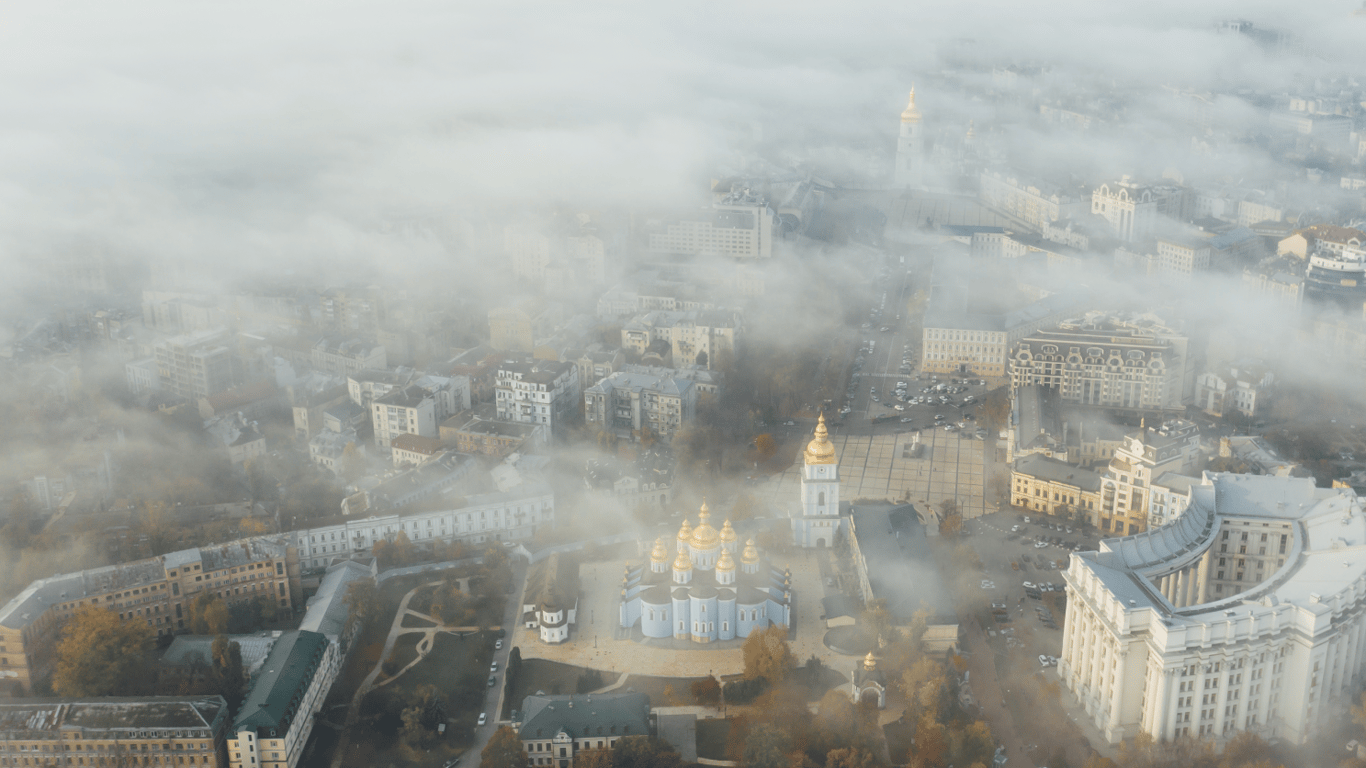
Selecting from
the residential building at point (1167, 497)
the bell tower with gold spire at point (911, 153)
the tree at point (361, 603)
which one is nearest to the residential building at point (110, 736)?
the tree at point (361, 603)

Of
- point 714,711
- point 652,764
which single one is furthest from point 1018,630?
point 652,764

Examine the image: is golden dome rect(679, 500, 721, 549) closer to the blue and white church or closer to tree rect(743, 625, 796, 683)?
tree rect(743, 625, 796, 683)

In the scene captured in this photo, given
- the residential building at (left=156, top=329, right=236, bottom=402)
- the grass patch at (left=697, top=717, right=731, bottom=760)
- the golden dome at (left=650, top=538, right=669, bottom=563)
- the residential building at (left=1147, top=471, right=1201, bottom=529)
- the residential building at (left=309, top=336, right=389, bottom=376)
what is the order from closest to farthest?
the grass patch at (left=697, top=717, right=731, bottom=760), the golden dome at (left=650, top=538, right=669, bottom=563), the residential building at (left=1147, top=471, right=1201, bottom=529), the residential building at (left=156, top=329, right=236, bottom=402), the residential building at (left=309, top=336, right=389, bottom=376)

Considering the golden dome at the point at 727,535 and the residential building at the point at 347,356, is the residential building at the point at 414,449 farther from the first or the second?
the golden dome at the point at 727,535

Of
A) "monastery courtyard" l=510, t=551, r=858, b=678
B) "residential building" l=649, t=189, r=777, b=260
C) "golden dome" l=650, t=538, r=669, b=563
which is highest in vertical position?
"residential building" l=649, t=189, r=777, b=260

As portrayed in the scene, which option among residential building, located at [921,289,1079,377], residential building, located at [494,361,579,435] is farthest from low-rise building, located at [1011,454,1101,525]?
residential building, located at [494,361,579,435]
